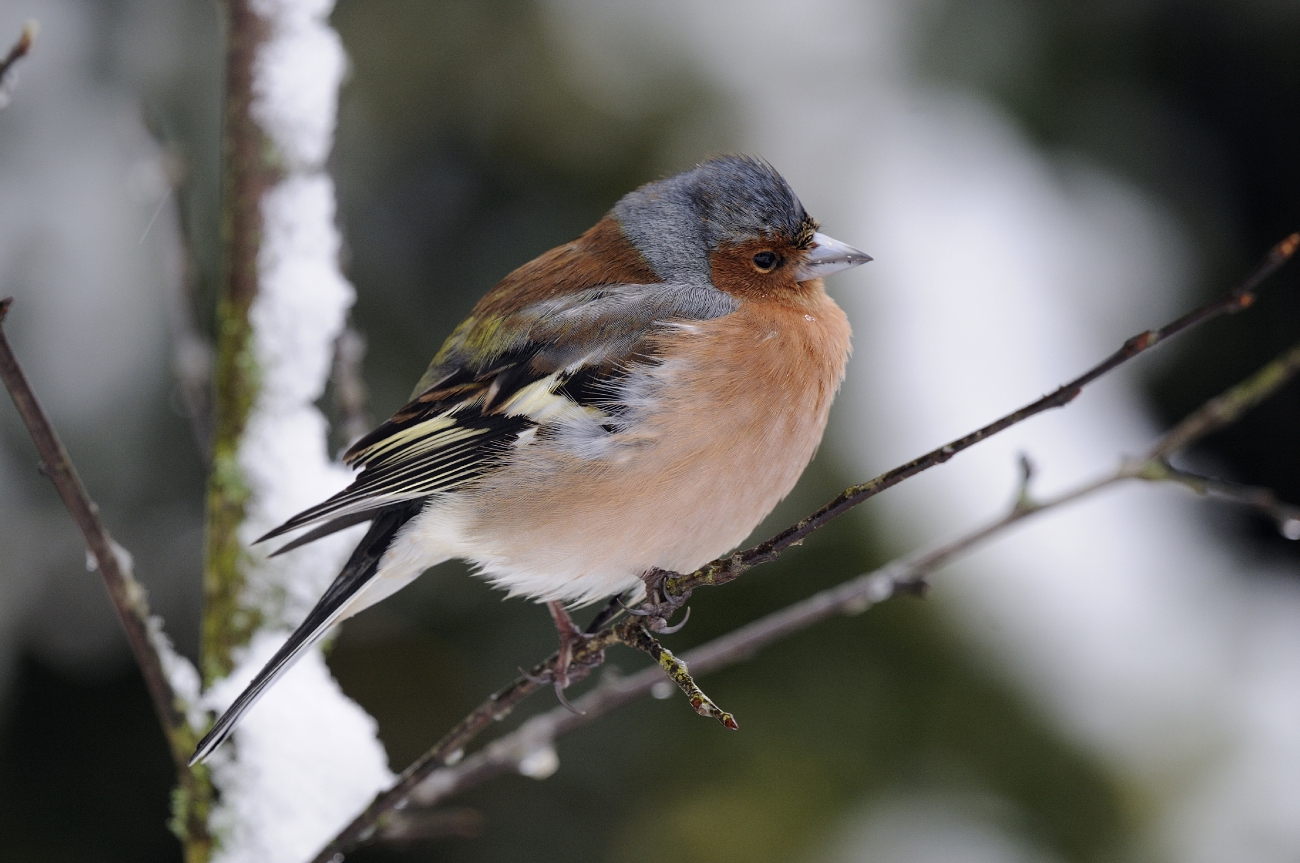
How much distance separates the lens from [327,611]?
1646 millimetres

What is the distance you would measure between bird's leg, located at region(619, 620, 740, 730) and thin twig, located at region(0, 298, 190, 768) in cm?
71

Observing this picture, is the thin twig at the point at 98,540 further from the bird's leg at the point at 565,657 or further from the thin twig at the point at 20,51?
the bird's leg at the point at 565,657

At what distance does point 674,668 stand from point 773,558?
0.17 m

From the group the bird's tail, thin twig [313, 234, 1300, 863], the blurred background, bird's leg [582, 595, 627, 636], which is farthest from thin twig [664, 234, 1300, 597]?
the blurred background

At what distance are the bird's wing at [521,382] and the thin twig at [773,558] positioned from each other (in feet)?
1.25

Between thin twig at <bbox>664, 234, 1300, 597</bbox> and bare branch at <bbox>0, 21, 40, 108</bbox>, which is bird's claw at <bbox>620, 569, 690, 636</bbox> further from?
bare branch at <bbox>0, 21, 40, 108</bbox>

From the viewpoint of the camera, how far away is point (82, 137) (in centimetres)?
328

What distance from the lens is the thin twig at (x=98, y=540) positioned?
1.27m

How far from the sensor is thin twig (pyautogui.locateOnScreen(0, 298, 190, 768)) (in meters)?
1.27

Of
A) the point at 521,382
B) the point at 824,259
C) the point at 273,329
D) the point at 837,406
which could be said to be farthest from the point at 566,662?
the point at 837,406

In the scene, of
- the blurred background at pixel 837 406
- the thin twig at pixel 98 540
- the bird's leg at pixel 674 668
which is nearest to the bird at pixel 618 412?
the thin twig at pixel 98 540

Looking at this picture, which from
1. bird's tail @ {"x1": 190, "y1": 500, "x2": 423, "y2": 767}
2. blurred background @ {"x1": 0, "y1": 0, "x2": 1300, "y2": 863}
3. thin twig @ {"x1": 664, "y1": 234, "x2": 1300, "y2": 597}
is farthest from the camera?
blurred background @ {"x1": 0, "y1": 0, "x2": 1300, "y2": 863}

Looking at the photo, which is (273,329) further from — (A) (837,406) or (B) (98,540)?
(A) (837,406)

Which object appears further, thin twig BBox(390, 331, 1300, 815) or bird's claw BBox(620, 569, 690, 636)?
thin twig BBox(390, 331, 1300, 815)
